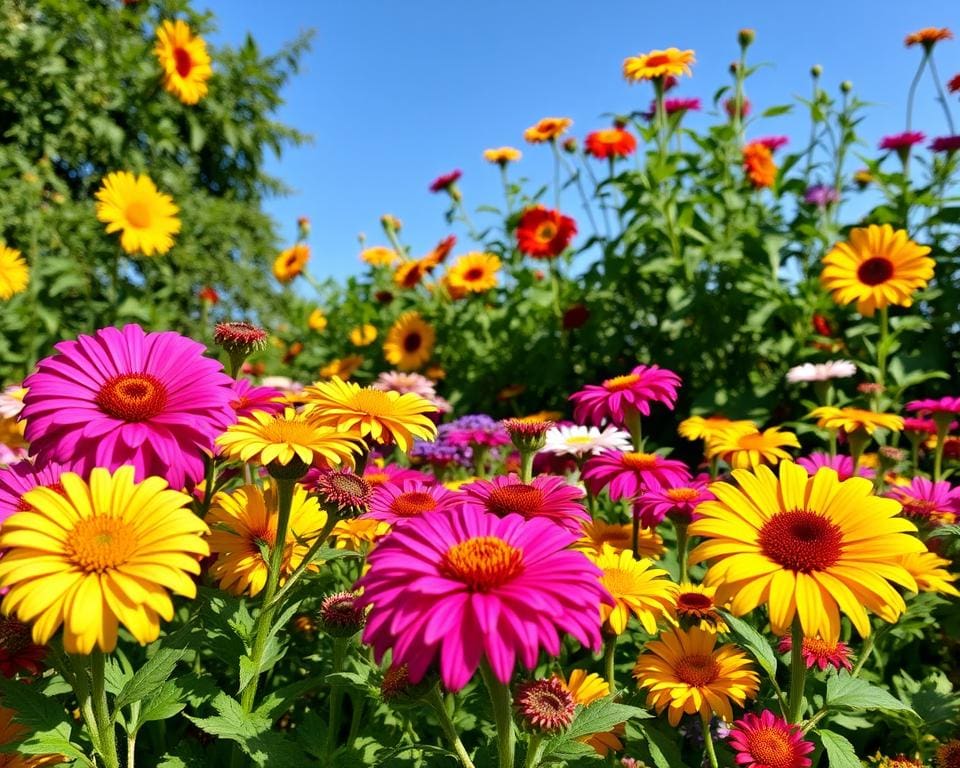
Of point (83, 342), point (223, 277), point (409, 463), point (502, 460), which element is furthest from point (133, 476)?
point (223, 277)

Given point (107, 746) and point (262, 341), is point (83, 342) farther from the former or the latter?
point (107, 746)

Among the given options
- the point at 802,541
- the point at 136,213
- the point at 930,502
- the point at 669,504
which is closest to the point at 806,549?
the point at 802,541

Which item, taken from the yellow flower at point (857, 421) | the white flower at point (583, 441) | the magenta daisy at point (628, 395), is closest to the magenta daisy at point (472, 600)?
the magenta daisy at point (628, 395)

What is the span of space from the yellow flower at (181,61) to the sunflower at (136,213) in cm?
101

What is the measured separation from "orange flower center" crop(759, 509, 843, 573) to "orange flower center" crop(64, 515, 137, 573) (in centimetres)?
109

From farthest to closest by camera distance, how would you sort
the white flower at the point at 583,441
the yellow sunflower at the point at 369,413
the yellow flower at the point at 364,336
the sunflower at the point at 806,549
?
1. the yellow flower at the point at 364,336
2. the white flower at the point at 583,441
3. the yellow sunflower at the point at 369,413
4. the sunflower at the point at 806,549

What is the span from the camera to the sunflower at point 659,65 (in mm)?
3789

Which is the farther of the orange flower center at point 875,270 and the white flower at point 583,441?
the orange flower center at point 875,270

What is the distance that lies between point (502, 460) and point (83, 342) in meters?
2.38

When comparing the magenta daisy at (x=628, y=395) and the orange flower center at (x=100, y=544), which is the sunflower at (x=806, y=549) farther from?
the orange flower center at (x=100, y=544)

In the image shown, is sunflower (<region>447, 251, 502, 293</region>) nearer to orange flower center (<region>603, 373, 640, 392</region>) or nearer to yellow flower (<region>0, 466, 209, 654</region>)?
orange flower center (<region>603, 373, 640, 392</region>)

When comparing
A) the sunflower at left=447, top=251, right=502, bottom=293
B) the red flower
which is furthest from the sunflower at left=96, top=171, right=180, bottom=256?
the red flower

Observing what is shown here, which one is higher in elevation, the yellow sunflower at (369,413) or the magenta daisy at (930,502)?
the magenta daisy at (930,502)

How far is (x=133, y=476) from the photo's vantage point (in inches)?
43.7
